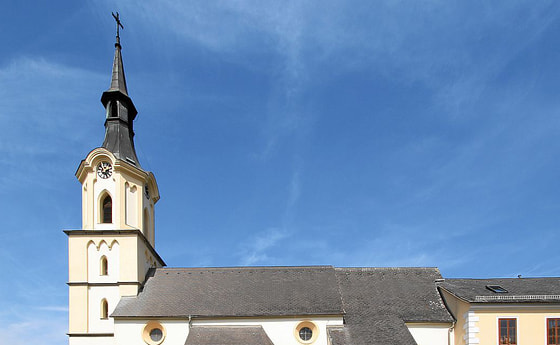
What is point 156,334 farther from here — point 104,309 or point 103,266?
point 103,266

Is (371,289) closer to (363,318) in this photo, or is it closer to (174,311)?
(363,318)

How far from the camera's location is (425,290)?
1335 inches

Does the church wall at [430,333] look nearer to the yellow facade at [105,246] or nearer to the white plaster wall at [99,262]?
the yellow facade at [105,246]

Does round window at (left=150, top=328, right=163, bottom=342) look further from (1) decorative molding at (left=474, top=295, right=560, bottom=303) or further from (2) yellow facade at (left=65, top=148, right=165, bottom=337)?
(1) decorative molding at (left=474, top=295, right=560, bottom=303)

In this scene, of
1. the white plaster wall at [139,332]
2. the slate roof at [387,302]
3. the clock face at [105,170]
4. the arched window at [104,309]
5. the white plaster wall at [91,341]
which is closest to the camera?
the slate roof at [387,302]

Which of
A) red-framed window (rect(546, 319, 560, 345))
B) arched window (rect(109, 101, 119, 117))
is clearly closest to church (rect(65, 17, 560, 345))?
red-framed window (rect(546, 319, 560, 345))

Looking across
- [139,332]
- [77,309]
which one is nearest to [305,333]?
[139,332]

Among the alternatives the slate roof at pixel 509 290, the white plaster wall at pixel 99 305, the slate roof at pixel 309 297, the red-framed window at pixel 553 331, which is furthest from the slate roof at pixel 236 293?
the red-framed window at pixel 553 331

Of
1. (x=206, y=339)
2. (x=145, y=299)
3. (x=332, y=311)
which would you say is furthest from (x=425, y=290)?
(x=145, y=299)

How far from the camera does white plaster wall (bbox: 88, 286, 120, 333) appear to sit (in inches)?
1229

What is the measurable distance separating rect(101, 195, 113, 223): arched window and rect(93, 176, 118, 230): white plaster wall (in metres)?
0.41

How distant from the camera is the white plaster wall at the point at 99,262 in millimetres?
32281

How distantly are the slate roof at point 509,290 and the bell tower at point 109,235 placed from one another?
21.5 meters

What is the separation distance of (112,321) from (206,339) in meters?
6.97
